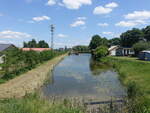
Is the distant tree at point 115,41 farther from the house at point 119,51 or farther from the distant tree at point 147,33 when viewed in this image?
the house at point 119,51

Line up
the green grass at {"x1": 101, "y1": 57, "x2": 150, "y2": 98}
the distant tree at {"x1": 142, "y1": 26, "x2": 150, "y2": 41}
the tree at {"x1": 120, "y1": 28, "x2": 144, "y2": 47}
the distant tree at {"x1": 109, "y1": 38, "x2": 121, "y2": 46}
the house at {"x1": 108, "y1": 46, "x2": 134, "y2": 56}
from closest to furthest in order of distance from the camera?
the green grass at {"x1": 101, "y1": 57, "x2": 150, "y2": 98} → the house at {"x1": 108, "y1": 46, "x2": 134, "y2": 56} → the distant tree at {"x1": 142, "y1": 26, "x2": 150, "y2": 41} → the tree at {"x1": 120, "y1": 28, "x2": 144, "y2": 47} → the distant tree at {"x1": 109, "y1": 38, "x2": 121, "y2": 46}

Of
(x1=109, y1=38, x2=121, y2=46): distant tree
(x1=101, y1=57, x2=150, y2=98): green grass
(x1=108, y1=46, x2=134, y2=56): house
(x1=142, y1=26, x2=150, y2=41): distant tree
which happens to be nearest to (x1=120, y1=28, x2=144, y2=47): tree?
(x1=142, y1=26, x2=150, y2=41): distant tree

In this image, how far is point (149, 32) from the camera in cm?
6006

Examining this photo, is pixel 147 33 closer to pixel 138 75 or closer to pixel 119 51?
pixel 119 51

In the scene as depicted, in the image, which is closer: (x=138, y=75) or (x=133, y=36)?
(x=138, y=75)

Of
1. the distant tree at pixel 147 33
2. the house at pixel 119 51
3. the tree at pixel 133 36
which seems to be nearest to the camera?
→ the house at pixel 119 51

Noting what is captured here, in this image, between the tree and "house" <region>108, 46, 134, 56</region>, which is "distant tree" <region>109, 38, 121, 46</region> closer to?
the tree

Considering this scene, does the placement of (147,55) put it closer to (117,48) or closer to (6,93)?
(117,48)

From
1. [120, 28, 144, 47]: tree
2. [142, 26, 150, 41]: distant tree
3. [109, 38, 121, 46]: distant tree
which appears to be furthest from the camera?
[109, 38, 121, 46]: distant tree

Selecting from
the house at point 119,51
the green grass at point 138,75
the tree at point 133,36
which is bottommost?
the green grass at point 138,75

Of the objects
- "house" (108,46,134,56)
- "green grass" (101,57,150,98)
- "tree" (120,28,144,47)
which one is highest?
"tree" (120,28,144,47)

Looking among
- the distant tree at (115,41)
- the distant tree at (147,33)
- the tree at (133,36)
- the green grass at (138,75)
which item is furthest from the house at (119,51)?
the distant tree at (115,41)

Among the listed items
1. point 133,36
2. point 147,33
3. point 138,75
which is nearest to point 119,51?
point 133,36

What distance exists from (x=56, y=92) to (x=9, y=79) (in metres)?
5.77
